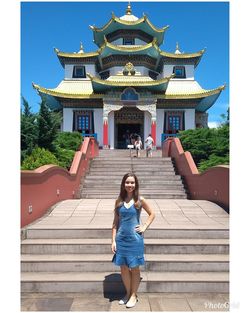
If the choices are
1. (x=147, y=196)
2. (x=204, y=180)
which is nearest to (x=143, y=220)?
(x=204, y=180)

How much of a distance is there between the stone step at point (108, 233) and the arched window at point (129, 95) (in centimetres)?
1798

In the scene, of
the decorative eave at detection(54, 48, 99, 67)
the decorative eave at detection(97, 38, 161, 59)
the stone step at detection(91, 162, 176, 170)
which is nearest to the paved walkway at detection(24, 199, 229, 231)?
the stone step at detection(91, 162, 176, 170)

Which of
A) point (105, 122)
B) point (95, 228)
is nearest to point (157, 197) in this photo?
point (95, 228)

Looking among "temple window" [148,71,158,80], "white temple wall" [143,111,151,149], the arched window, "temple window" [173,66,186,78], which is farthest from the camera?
"temple window" [173,66,186,78]

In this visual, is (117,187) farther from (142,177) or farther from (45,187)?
(45,187)

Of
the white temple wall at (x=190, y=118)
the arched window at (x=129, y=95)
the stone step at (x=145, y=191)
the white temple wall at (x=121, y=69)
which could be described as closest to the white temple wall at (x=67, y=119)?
the arched window at (x=129, y=95)

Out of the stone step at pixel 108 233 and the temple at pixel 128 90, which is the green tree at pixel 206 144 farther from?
the temple at pixel 128 90

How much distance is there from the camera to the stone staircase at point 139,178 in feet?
34.8

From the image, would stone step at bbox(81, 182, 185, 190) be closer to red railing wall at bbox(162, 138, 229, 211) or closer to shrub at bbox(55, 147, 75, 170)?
red railing wall at bbox(162, 138, 229, 211)

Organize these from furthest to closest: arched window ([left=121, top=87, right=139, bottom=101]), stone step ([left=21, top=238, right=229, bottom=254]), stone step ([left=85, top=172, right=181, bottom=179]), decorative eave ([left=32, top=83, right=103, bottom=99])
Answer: decorative eave ([left=32, top=83, right=103, bottom=99]) < arched window ([left=121, top=87, right=139, bottom=101]) < stone step ([left=85, top=172, right=181, bottom=179]) < stone step ([left=21, top=238, right=229, bottom=254])

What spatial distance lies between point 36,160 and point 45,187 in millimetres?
1778

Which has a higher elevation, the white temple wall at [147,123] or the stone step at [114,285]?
the white temple wall at [147,123]

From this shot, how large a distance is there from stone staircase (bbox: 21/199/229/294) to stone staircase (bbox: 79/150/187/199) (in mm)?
4304

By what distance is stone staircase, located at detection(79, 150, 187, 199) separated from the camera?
10.6 meters
